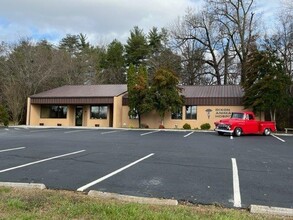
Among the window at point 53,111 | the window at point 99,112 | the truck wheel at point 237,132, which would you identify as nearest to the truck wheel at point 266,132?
the truck wheel at point 237,132

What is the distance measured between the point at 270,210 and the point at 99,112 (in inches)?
1222

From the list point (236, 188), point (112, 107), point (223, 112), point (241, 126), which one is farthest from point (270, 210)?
point (112, 107)

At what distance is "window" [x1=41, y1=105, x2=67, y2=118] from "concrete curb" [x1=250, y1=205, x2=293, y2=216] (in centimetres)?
3267

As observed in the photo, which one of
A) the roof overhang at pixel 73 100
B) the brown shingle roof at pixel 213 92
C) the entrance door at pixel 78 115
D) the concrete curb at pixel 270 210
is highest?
the brown shingle roof at pixel 213 92

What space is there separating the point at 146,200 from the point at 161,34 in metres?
50.7

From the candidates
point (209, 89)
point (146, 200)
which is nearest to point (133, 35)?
point (209, 89)

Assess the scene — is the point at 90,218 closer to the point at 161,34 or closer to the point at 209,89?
the point at 209,89

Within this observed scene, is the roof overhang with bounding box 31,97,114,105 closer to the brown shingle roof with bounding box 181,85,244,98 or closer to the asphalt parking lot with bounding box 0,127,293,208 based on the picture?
the brown shingle roof with bounding box 181,85,244,98

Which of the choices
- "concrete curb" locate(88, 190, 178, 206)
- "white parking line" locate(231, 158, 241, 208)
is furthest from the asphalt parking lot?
"concrete curb" locate(88, 190, 178, 206)

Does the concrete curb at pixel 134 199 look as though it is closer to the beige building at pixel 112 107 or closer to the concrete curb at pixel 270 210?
the concrete curb at pixel 270 210

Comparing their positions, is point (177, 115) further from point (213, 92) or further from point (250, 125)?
point (250, 125)

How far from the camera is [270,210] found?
5359 mm

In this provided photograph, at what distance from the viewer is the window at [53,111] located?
3659cm

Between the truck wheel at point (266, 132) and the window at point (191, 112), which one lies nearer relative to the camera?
the truck wheel at point (266, 132)
